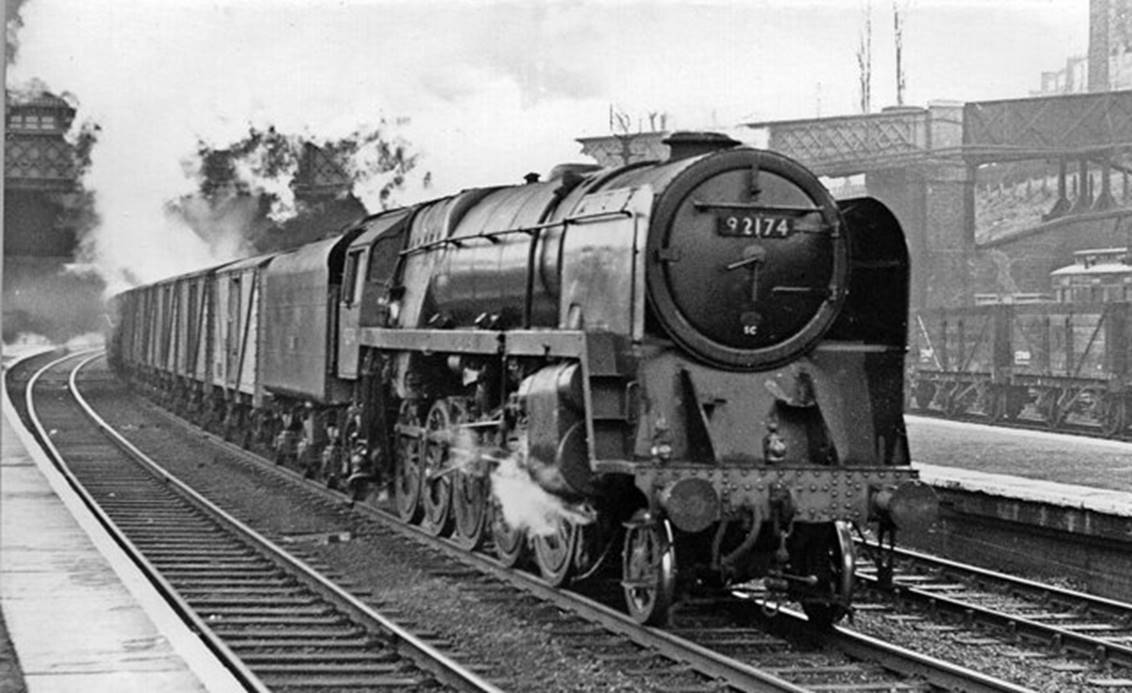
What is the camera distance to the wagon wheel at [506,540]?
36.9ft

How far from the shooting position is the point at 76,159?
18609 millimetres

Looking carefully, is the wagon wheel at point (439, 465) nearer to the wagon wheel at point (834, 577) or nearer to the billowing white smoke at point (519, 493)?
the billowing white smoke at point (519, 493)

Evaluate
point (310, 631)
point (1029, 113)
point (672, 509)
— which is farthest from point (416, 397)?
point (1029, 113)

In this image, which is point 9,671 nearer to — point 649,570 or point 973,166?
point 649,570

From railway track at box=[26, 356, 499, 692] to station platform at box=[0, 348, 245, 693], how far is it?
18.6 inches

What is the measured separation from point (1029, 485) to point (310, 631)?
793 centimetres

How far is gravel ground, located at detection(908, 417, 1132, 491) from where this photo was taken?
17291 mm

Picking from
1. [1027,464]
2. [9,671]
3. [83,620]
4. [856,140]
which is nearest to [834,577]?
[83,620]

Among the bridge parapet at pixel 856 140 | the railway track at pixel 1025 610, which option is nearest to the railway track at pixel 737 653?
the railway track at pixel 1025 610

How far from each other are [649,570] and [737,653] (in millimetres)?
778

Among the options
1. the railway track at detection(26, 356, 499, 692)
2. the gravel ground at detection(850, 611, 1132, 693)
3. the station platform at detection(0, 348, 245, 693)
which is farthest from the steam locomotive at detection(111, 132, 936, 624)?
the station platform at detection(0, 348, 245, 693)

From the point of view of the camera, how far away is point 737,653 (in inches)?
351

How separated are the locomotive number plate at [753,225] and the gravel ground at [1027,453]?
8.11 metres

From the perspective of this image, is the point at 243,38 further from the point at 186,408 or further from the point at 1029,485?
the point at 186,408
